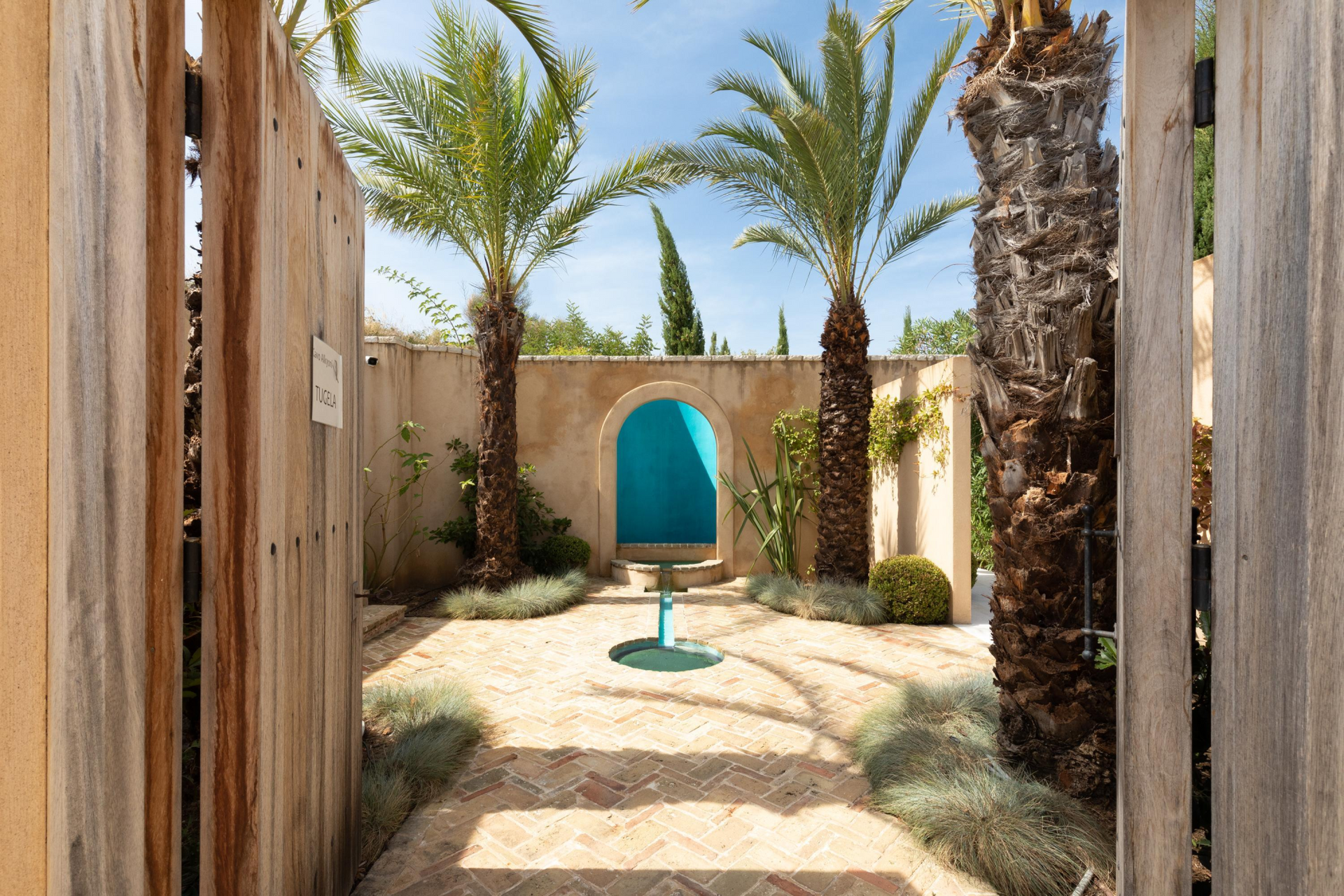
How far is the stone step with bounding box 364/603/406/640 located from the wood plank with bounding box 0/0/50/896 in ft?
18.4

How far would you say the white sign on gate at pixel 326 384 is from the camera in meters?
1.92

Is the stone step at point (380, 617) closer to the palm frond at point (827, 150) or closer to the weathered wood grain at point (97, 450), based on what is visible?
the weathered wood grain at point (97, 450)

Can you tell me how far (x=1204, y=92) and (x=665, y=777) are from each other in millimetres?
3479

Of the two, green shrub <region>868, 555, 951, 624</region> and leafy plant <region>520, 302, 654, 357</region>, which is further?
leafy plant <region>520, 302, 654, 357</region>

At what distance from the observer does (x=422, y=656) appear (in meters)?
5.53

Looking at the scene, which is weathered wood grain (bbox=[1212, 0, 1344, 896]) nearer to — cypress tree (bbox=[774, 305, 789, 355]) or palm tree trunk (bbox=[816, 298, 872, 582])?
palm tree trunk (bbox=[816, 298, 872, 582])

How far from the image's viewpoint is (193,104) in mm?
1386

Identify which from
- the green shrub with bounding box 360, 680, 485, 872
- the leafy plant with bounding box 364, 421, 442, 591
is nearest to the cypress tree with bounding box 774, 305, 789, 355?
the leafy plant with bounding box 364, 421, 442, 591

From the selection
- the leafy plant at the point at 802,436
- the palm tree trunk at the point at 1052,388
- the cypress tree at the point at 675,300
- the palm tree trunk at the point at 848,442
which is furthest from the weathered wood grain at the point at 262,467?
the cypress tree at the point at 675,300

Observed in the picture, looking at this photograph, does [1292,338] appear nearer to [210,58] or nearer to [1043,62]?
[210,58]

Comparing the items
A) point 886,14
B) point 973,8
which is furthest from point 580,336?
point 973,8

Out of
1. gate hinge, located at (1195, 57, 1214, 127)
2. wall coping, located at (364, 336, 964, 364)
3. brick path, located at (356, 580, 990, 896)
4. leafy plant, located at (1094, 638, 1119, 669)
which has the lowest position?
brick path, located at (356, 580, 990, 896)

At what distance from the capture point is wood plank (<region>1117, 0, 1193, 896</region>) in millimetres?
1336

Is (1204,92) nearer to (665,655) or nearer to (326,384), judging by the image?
(326,384)
